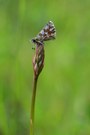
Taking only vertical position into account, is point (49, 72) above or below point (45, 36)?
below

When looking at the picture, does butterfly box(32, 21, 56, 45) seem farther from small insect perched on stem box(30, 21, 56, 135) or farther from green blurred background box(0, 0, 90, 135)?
green blurred background box(0, 0, 90, 135)

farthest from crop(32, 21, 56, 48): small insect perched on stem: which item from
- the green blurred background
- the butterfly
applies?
the green blurred background

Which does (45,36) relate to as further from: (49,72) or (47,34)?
(49,72)

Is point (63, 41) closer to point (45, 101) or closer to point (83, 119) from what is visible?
point (45, 101)

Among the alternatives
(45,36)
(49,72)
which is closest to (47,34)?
(45,36)

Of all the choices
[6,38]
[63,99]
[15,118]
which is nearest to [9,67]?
[6,38]

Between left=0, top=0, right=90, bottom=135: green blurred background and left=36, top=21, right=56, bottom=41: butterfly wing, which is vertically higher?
left=36, top=21, right=56, bottom=41: butterfly wing

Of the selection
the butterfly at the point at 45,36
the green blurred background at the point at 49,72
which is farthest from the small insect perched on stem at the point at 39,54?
the green blurred background at the point at 49,72

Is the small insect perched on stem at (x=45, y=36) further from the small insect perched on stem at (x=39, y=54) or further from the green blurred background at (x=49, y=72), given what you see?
the green blurred background at (x=49, y=72)

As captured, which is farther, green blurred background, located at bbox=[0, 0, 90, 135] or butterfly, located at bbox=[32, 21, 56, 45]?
green blurred background, located at bbox=[0, 0, 90, 135]
